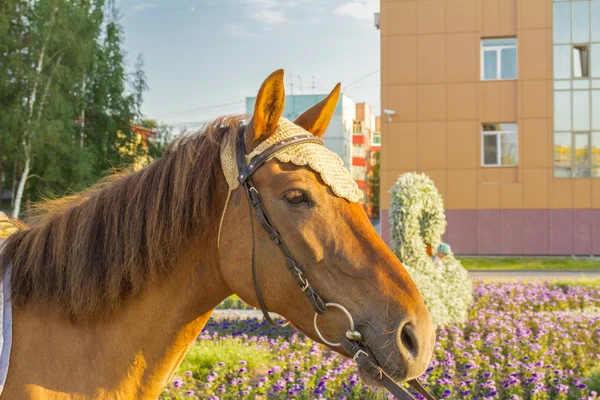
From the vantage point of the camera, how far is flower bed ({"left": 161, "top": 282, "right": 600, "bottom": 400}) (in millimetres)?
4809

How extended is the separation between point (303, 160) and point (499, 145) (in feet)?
66.2

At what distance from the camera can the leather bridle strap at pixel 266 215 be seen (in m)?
1.78

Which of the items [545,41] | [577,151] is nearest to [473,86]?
[545,41]

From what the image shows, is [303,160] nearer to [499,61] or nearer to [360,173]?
[499,61]

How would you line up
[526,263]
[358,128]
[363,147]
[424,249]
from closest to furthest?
[424,249] → [526,263] → [363,147] → [358,128]

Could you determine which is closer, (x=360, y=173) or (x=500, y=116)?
(x=500, y=116)

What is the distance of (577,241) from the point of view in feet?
65.8

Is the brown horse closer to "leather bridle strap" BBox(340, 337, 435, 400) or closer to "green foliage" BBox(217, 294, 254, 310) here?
"leather bridle strap" BBox(340, 337, 435, 400)

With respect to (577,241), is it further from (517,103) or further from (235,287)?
(235,287)

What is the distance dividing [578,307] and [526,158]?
458 inches

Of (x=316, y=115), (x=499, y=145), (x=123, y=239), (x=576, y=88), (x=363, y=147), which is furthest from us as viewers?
(x=363, y=147)

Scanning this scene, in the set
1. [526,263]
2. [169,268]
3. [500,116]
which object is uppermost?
[500,116]

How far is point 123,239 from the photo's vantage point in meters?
1.94

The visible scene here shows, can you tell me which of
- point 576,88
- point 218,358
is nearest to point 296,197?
point 218,358
